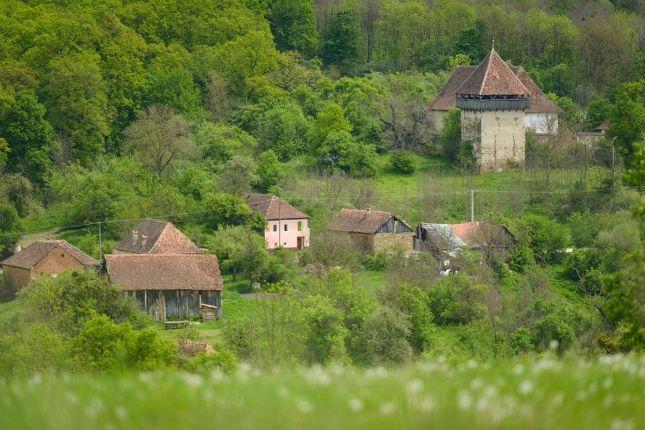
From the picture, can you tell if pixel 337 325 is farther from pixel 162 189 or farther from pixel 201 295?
pixel 162 189

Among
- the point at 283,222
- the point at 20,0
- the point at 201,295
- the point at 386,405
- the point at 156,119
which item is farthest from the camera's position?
the point at 20,0

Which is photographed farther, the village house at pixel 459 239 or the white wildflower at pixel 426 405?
the village house at pixel 459 239

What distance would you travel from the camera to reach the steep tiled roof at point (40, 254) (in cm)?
3706

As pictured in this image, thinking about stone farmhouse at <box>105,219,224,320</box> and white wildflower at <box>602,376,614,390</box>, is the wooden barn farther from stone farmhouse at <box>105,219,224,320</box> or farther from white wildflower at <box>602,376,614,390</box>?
white wildflower at <box>602,376,614,390</box>

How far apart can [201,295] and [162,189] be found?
26.9 feet

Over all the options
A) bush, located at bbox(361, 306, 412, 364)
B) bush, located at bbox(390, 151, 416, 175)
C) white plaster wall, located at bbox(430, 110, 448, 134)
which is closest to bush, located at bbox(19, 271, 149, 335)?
bush, located at bbox(361, 306, 412, 364)

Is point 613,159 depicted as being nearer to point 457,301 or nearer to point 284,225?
point 284,225

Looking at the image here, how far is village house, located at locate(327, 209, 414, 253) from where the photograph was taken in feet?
132

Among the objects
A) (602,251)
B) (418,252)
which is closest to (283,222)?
(418,252)

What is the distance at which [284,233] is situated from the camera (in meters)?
41.0

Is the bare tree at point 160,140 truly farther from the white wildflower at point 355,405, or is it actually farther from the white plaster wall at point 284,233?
the white wildflower at point 355,405

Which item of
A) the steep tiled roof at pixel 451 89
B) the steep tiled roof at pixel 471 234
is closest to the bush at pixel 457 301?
the steep tiled roof at pixel 471 234

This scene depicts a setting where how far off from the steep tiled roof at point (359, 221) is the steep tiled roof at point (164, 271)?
543cm

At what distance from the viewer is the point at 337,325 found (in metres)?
30.3
